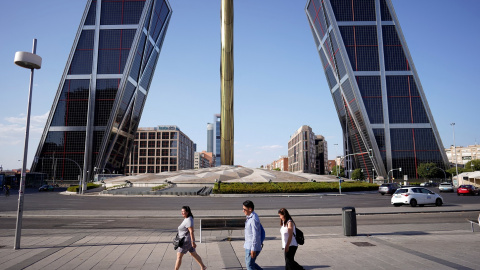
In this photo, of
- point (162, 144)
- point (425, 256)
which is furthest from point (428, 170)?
point (162, 144)

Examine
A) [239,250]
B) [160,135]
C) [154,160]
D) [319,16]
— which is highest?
[319,16]

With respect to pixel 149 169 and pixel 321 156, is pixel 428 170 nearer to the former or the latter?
pixel 321 156

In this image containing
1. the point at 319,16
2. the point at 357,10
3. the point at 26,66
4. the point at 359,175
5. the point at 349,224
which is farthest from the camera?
the point at 359,175

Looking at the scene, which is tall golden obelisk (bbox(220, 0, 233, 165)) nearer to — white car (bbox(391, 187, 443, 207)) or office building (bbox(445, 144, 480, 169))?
white car (bbox(391, 187, 443, 207))

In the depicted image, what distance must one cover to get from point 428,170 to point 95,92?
334ft

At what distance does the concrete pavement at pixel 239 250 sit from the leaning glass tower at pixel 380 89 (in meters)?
85.0

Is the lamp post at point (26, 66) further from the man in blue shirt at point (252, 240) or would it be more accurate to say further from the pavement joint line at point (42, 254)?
the man in blue shirt at point (252, 240)

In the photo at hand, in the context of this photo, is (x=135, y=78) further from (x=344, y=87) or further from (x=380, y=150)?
(x=380, y=150)

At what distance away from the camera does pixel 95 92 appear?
93688mm

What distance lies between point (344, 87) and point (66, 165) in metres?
88.3

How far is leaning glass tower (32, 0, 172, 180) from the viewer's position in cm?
9275

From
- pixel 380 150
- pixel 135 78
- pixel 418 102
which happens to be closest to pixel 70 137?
pixel 135 78

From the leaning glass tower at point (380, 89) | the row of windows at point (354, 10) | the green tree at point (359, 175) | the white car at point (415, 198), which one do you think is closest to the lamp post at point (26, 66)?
the white car at point (415, 198)

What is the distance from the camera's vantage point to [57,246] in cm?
1013
